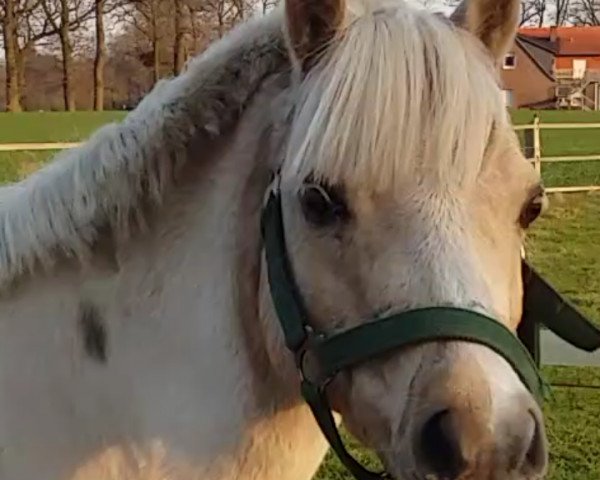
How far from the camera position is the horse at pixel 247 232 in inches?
67.9

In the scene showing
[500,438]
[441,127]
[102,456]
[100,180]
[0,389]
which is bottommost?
[102,456]

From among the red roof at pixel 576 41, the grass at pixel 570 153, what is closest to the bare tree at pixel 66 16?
the grass at pixel 570 153

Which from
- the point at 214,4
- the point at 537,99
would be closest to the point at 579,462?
the point at 214,4

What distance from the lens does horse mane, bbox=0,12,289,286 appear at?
2023mm

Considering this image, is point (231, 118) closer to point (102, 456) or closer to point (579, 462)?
point (102, 456)

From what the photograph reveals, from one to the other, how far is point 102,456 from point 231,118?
74 centimetres

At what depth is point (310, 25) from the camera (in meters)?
1.88

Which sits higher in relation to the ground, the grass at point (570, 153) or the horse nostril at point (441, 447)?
the horse nostril at point (441, 447)

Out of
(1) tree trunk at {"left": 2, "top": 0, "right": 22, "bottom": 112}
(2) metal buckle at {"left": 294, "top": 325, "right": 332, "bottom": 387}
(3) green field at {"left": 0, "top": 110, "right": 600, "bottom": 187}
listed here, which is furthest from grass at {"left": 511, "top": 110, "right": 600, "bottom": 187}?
(1) tree trunk at {"left": 2, "top": 0, "right": 22, "bottom": 112}

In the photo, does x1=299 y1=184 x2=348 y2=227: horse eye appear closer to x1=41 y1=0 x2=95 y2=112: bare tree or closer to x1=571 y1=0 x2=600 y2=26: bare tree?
x1=41 y1=0 x2=95 y2=112: bare tree

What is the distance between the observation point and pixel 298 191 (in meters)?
1.81

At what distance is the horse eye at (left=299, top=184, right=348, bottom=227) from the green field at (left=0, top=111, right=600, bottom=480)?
2.88 ft

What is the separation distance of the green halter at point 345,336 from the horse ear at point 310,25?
0.28m

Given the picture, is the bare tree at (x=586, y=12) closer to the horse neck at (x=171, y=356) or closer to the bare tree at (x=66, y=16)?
the bare tree at (x=66, y=16)
